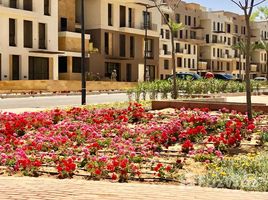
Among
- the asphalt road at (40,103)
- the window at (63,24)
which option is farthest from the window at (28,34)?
the asphalt road at (40,103)

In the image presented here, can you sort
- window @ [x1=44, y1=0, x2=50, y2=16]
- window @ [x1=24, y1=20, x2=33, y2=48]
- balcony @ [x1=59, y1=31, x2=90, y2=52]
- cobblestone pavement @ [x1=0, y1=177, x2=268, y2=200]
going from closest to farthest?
cobblestone pavement @ [x1=0, y1=177, x2=268, y2=200]
window @ [x1=24, y1=20, x2=33, y2=48]
window @ [x1=44, y1=0, x2=50, y2=16]
balcony @ [x1=59, y1=31, x2=90, y2=52]

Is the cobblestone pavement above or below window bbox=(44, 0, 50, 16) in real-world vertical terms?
below

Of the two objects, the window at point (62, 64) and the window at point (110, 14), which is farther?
the window at point (110, 14)

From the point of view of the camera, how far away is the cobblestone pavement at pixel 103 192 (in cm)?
575

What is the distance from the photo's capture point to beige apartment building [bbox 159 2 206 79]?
78.7 meters

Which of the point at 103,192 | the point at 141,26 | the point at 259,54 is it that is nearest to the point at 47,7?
the point at 141,26

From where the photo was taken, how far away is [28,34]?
45875mm

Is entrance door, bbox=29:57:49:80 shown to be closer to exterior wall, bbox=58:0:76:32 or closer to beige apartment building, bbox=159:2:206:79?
exterior wall, bbox=58:0:76:32

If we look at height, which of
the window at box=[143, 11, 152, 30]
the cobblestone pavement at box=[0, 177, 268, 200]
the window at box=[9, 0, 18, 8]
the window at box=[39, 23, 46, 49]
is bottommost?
the cobblestone pavement at box=[0, 177, 268, 200]

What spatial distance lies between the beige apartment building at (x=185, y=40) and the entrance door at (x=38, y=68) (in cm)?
3167

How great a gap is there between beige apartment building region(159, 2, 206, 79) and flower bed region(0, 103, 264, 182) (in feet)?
210

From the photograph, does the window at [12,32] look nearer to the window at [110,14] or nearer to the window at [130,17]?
the window at [110,14]

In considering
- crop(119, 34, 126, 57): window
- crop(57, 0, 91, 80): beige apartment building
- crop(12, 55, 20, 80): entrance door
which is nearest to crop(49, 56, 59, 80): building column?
crop(57, 0, 91, 80): beige apartment building

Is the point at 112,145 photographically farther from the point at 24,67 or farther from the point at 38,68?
the point at 38,68
